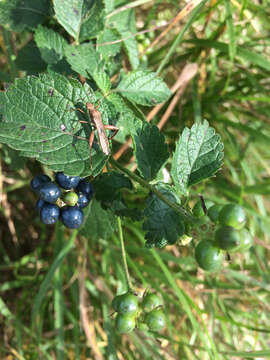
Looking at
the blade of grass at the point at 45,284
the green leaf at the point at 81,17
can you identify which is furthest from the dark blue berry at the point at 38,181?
the blade of grass at the point at 45,284

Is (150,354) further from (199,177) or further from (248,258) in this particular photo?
(199,177)

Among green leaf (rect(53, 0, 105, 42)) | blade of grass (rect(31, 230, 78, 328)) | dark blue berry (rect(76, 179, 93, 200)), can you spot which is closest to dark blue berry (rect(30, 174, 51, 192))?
Answer: dark blue berry (rect(76, 179, 93, 200))

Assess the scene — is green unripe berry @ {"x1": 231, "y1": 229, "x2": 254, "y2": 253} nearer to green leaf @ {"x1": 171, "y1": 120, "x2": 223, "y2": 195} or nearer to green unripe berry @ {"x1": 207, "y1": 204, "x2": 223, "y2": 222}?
green unripe berry @ {"x1": 207, "y1": 204, "x2": 223, "y2": 222}

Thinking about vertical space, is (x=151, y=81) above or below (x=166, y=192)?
above

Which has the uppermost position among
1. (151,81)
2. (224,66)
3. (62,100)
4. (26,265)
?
(62,100)

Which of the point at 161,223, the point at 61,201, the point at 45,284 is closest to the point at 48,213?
the point at 61,201

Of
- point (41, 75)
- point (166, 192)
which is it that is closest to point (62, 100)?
point (41, 75)
